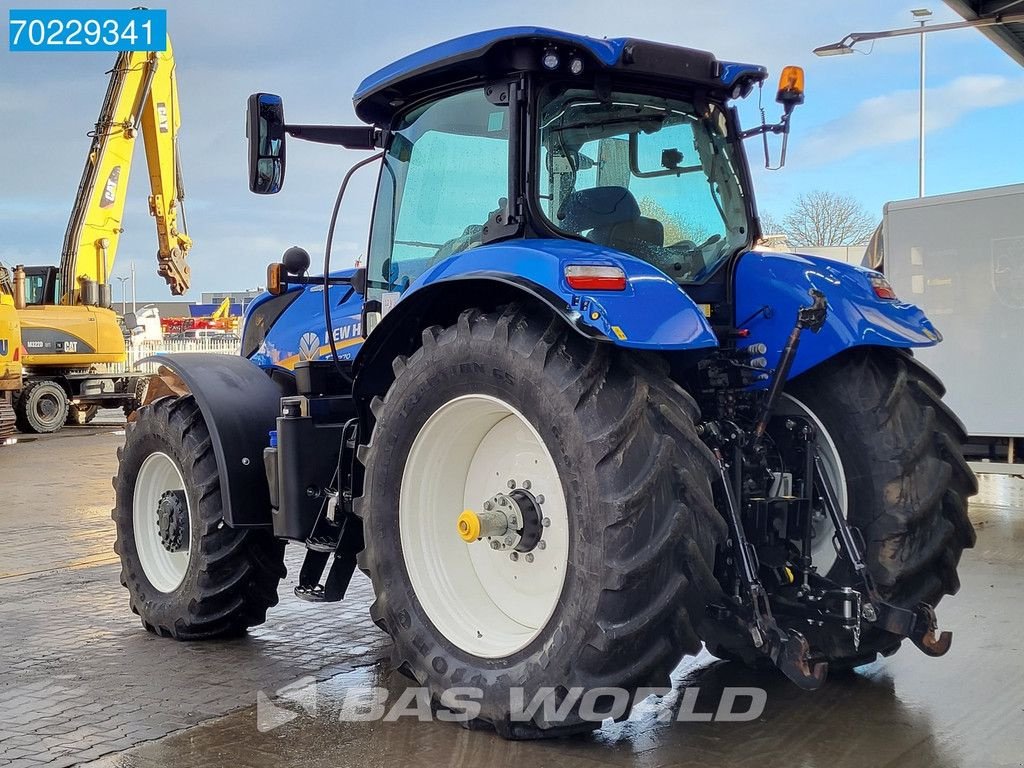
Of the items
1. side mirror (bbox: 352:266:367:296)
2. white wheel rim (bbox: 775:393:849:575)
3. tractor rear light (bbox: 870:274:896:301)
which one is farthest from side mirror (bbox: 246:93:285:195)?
tractor rear light (bbox: 870:274:896:301)

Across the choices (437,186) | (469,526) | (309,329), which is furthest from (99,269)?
(469,526)

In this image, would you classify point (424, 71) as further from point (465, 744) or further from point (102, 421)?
point (102, 421)

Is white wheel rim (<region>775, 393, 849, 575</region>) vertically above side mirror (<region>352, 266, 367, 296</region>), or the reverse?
side mirror (<region>352, 266, 367, 296</region>)

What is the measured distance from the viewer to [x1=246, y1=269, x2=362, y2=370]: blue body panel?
5.60 metres

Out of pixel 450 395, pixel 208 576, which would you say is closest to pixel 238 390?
pixel 208 576

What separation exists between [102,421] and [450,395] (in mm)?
23001

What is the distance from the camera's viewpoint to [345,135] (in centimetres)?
550

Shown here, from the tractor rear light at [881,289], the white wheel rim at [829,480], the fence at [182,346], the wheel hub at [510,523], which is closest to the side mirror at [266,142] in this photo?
the wheel hub at [510,523]

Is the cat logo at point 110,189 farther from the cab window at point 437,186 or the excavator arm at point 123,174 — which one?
the cab window at point 437,186

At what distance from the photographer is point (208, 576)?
5504 mm

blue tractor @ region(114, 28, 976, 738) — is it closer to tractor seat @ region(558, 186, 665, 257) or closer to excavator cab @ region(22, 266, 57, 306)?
tractor seat @ region(558, 186, 665, 257)

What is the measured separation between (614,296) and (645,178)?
1.22m

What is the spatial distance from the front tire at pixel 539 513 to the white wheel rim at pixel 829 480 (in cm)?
90

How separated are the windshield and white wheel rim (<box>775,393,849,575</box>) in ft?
2.37
